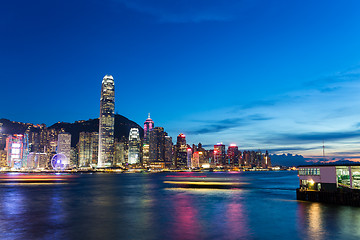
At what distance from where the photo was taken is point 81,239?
36.0 metres

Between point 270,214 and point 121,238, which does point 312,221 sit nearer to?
point 270,214

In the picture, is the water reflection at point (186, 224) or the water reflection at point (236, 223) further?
the water reflection at point (236, 223)

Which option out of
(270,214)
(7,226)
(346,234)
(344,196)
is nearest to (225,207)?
(270,214)

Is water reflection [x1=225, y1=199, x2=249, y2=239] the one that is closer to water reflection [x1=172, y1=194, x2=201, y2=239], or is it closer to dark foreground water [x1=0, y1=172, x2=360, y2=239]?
dark foreground water [x1=0, y1=172, x2=360, y2=239]

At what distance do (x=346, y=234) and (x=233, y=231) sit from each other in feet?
44.3

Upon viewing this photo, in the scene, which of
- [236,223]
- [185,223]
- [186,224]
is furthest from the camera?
[236,223]

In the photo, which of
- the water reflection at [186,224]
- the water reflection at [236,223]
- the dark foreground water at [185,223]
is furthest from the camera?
the water reflection at [236,223]

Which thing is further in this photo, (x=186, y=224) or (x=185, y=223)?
(x=185, y=223)

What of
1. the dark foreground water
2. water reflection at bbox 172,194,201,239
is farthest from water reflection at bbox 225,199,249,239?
water reflection at bbox 172,194,201,239

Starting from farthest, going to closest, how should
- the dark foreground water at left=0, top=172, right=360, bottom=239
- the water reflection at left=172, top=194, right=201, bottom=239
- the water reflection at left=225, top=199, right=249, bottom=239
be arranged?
1. the water reflection at left=225, top=199, right=249, bottom=239
2. the dark foreground water at left=0, top=172, right=360, bottom=239
3. the water reflection at left=172, top=194, right=201, bottom=239

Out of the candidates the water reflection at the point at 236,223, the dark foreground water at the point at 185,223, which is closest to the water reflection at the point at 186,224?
the dark foreground water at the point at 185,223

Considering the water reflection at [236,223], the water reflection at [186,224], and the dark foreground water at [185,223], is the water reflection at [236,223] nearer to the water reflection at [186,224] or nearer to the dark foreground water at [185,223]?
the dark foreground water at [185,223]

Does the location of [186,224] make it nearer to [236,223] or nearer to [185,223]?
[185,223]

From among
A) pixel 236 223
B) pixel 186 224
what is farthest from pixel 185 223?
pixel 236 223
